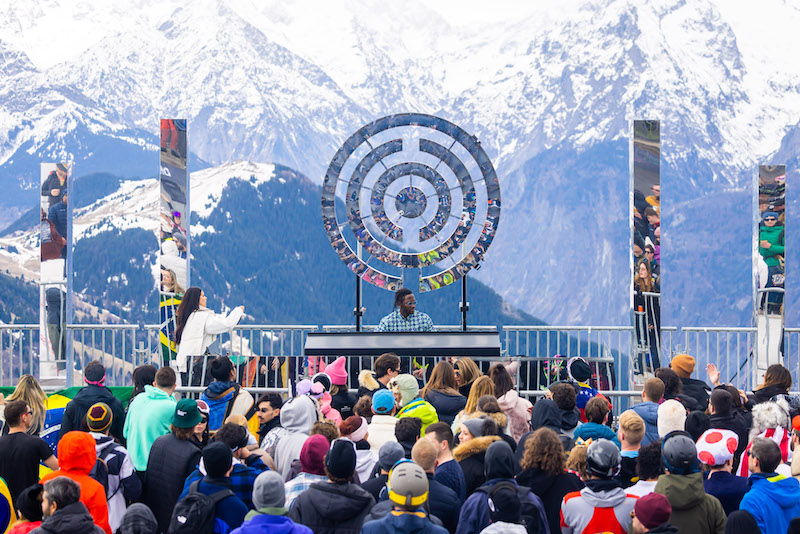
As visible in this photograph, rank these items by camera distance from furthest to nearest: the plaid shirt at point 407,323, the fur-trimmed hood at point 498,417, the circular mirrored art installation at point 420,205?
the circular mirrored art installation at point 420,205 → the plaid shirt at point 407,323 → the fur-trimmed hood at point 498,417

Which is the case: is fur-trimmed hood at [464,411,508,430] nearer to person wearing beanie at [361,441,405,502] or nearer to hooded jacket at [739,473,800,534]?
person wearing beanie at [361,441,405,502]

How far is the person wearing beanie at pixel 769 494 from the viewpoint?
5840 millimetres

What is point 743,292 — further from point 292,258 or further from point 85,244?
point 85,244

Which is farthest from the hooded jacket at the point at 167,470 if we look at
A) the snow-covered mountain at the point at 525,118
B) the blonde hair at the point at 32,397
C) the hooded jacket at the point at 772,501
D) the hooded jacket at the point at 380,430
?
the snow-covered mountain at the point at 525,118

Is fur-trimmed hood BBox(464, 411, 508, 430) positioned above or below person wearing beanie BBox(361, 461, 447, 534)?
above

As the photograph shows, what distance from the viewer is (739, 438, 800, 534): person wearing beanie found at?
230 inches

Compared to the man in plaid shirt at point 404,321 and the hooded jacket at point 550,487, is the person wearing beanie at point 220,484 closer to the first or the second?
the hooded jacket at point 550,487

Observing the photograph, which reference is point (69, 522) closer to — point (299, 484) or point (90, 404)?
point (299, 484)

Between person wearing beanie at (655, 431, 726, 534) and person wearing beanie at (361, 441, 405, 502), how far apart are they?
5.69ft

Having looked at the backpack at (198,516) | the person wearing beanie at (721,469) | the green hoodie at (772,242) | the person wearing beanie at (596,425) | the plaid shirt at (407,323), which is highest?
the green hoodie at (772,242)

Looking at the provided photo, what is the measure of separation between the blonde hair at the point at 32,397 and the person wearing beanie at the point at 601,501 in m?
4.52

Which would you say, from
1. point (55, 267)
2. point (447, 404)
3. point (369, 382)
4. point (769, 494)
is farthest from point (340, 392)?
point (55, 267)

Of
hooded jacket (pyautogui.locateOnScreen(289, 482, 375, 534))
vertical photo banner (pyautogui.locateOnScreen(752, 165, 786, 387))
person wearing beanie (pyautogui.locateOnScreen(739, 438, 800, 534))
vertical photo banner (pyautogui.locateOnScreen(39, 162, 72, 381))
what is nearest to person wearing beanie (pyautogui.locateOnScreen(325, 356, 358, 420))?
hooded jacket (pyautogui.locateOnScreen(289, 482, 375, 534))

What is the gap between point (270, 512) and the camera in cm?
527
